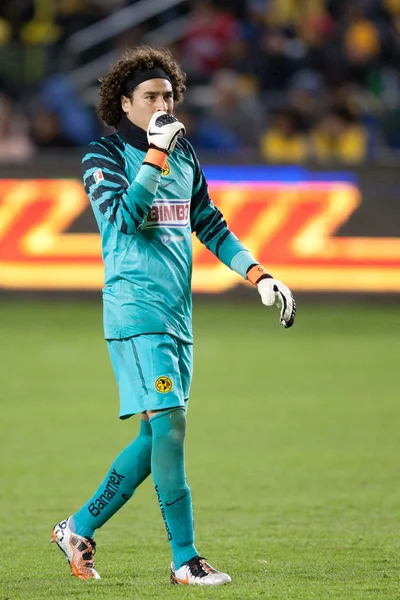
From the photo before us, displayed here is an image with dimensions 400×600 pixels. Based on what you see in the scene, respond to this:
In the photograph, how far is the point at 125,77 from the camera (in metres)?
5.16

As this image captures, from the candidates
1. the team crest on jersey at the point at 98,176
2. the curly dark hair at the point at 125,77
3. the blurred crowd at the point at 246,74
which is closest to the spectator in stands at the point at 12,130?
the blurred crowd at the point at 246,74

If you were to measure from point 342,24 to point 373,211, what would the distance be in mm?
5928

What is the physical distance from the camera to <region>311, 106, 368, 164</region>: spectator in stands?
54.6ft

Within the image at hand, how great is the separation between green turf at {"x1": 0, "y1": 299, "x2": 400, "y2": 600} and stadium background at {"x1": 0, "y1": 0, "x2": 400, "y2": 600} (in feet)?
0.08

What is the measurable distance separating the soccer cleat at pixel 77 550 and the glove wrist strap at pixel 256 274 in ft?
4.32

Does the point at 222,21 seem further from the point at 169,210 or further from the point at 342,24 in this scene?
the point at 169,210

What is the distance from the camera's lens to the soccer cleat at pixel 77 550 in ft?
16.8

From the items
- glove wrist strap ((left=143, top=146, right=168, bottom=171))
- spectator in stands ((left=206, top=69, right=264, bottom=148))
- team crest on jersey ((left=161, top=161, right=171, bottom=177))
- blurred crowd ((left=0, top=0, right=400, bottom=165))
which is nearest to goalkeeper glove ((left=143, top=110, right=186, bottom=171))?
glove wrist strap ((left=143, top=146, right=168, bottom=171))

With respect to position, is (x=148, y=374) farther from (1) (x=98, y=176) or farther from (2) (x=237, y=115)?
(2) (x=237, y=115)

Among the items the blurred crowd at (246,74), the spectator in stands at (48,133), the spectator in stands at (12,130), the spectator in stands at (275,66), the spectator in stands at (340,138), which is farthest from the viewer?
the spectator in stands at (275,66)

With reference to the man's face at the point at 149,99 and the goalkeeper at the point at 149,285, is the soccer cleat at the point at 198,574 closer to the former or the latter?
the goalkeeper at the point at 149,285

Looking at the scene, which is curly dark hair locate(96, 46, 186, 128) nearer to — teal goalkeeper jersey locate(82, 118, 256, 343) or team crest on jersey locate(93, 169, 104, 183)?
teal goalkeeper jersey locate(82, 118, 256, 343)

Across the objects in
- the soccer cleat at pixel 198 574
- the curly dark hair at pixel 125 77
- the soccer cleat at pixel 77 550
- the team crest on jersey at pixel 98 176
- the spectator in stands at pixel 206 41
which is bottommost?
the soccer cleat at pixel 198 574

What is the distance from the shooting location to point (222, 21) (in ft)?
64.3
